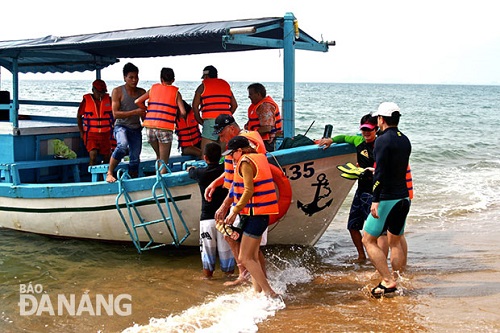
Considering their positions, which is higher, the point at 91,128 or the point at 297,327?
the point at 91,128

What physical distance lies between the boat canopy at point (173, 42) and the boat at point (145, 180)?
0.05ft

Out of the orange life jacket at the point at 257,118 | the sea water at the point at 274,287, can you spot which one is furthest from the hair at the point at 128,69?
the sea water at the point at 274,287

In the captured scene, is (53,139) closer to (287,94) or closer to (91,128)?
(91,128)

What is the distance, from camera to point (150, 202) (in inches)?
283

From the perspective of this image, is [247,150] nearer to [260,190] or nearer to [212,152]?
[260,190]

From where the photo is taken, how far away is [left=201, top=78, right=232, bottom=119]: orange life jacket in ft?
25.6

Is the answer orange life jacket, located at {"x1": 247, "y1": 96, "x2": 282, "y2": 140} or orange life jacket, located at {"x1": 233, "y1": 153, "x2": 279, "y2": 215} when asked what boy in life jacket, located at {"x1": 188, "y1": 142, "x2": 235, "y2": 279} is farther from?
orange life jacket, located at {"x1": 247, "y1": 96, "x2": 282, "y2": 140}

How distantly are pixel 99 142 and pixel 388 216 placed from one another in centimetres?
447

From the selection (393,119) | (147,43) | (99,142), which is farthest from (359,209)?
(99,142)

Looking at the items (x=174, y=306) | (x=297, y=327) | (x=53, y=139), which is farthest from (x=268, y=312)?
(x=53, y=139)

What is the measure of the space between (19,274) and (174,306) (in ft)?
7.52

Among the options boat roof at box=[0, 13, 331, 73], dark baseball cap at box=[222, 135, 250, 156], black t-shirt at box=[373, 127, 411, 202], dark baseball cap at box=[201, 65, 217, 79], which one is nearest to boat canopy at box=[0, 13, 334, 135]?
boat roof at box=[0, 13, 331, 73]

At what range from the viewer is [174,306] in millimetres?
6141

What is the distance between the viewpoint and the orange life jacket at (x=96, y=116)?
8656 mm
